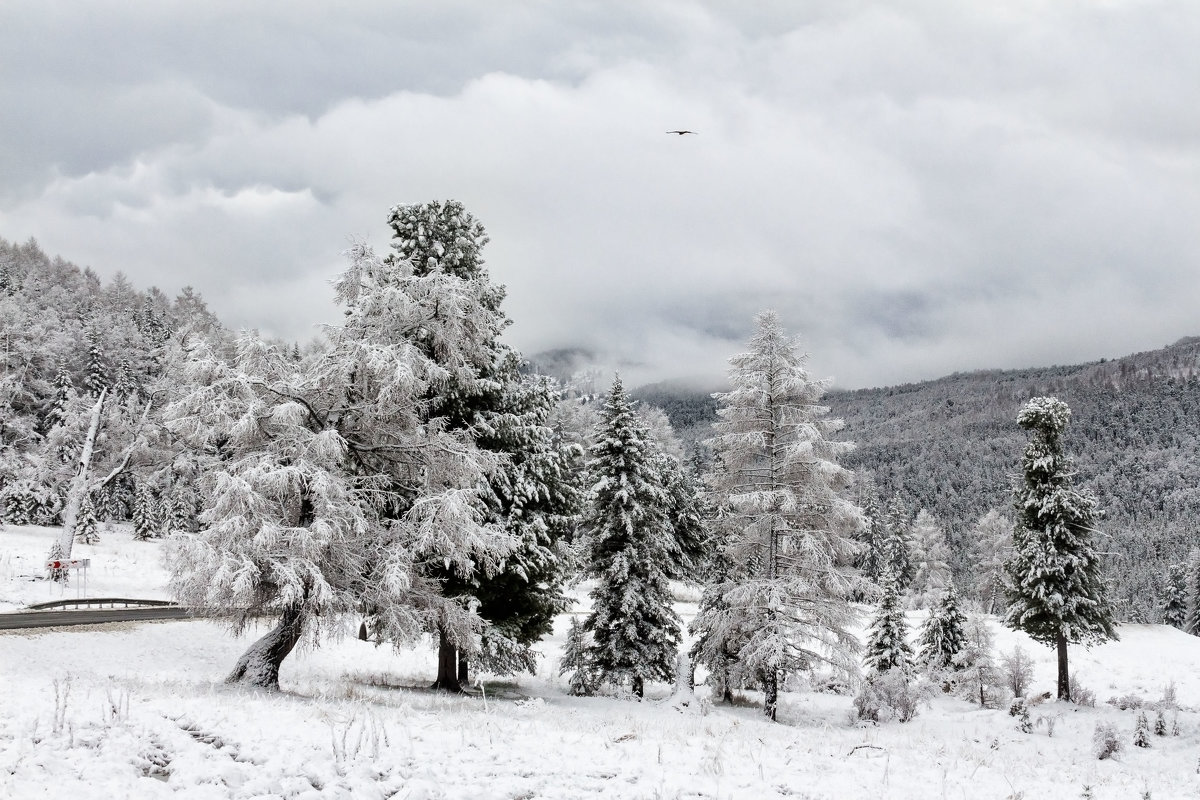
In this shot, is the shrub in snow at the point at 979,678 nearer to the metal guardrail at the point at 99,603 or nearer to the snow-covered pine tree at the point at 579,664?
the snow-covered pine tree at the point at 579,664

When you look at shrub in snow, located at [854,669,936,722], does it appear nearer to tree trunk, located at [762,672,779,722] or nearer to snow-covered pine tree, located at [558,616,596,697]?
tree trunk, located at [762,672,779,722]

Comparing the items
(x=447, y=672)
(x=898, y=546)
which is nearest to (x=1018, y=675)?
(x=447, y=672)

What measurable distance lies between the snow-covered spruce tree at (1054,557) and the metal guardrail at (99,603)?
3540 cm

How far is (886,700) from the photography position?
2445 centimetres

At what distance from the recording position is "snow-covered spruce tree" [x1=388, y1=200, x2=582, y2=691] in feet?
56.7

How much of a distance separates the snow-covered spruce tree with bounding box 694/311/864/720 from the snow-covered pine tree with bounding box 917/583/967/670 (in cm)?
1662

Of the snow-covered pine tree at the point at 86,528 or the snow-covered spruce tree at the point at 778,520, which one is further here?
the snow-covered pine tree at the point at 86,528

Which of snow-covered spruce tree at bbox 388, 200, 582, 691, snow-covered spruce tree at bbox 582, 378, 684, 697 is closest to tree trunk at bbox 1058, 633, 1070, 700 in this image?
snow-covered spruce tree at bbox 582, 378, 684, 697

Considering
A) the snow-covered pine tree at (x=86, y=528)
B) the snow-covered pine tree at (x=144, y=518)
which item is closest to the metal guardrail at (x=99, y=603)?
the snow-covered pine tree at (x=86, y=528)

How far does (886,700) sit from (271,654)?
67.5 feet

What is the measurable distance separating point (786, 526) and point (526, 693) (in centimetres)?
965

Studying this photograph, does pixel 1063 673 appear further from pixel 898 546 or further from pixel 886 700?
pixel 898 546

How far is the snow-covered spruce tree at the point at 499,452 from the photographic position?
17.3m

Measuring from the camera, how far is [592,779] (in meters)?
8.28
